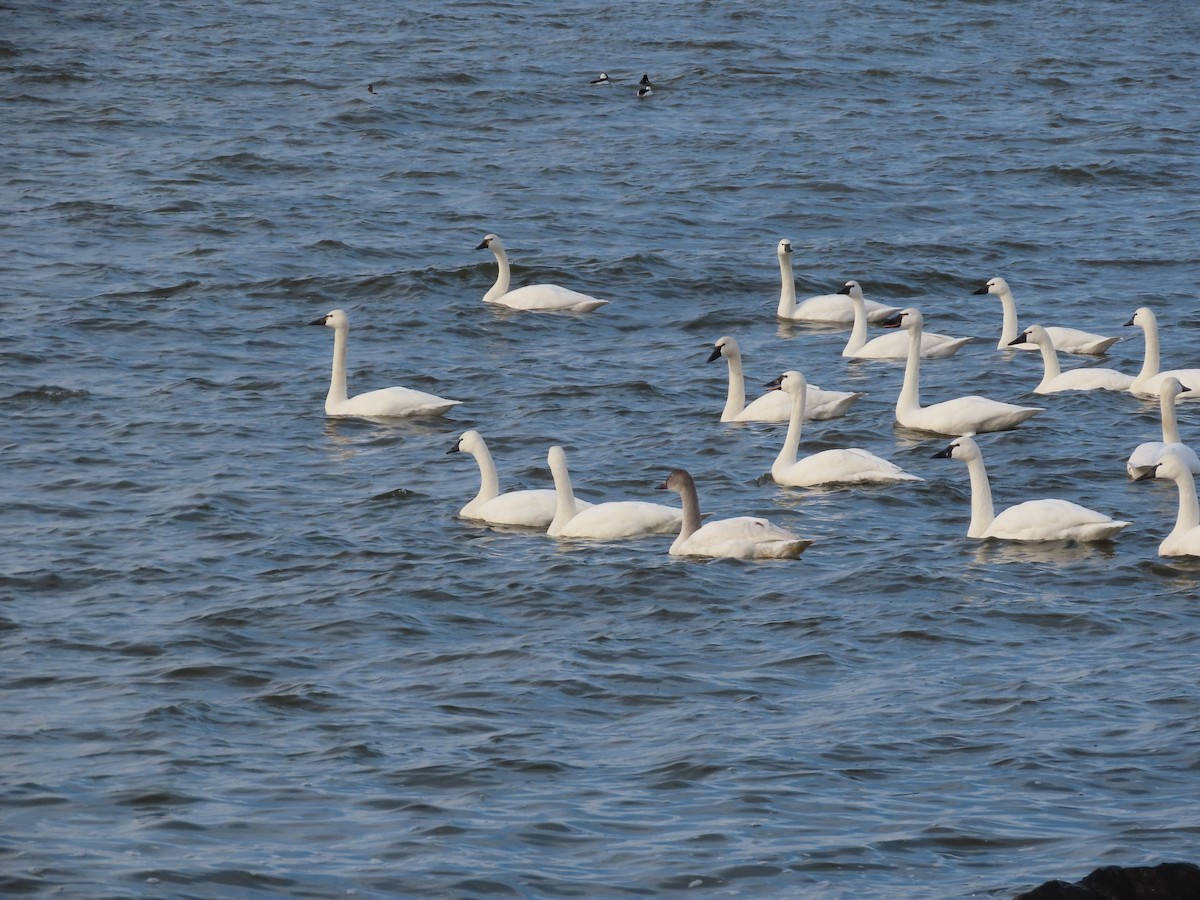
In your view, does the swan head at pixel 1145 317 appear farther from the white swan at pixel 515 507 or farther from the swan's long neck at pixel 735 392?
the white swan at pixel 515 507

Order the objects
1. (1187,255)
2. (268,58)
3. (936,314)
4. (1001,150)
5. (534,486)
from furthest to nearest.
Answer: (268,58)
(1001,150)
(1187,255)
(936,314)
(534,486)

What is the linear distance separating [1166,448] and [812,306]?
7044 millimetres

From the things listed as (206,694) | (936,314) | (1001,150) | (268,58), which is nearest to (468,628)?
(206,694)

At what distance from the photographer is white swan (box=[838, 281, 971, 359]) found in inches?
764

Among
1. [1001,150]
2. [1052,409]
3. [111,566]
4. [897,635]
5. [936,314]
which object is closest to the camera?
[897,635]

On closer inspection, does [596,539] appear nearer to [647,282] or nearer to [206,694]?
[206,694]

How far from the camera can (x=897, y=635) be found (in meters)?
11.7

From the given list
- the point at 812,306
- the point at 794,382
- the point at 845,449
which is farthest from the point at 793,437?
the point at 812,306

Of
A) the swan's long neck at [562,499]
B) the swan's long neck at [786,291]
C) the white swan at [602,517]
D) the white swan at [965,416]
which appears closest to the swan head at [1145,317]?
the white swan at [965,416]

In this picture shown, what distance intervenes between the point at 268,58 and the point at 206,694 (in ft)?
84.2

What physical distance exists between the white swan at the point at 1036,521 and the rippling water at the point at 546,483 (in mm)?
120

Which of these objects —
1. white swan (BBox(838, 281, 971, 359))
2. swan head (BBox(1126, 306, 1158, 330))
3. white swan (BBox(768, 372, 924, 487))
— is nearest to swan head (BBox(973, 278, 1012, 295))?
white swan (BBox(838, 281, 971, 359))

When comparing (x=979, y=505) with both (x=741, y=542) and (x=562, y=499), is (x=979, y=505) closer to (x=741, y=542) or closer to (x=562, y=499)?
(x=741, y=542)

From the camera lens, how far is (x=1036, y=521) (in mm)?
13352
